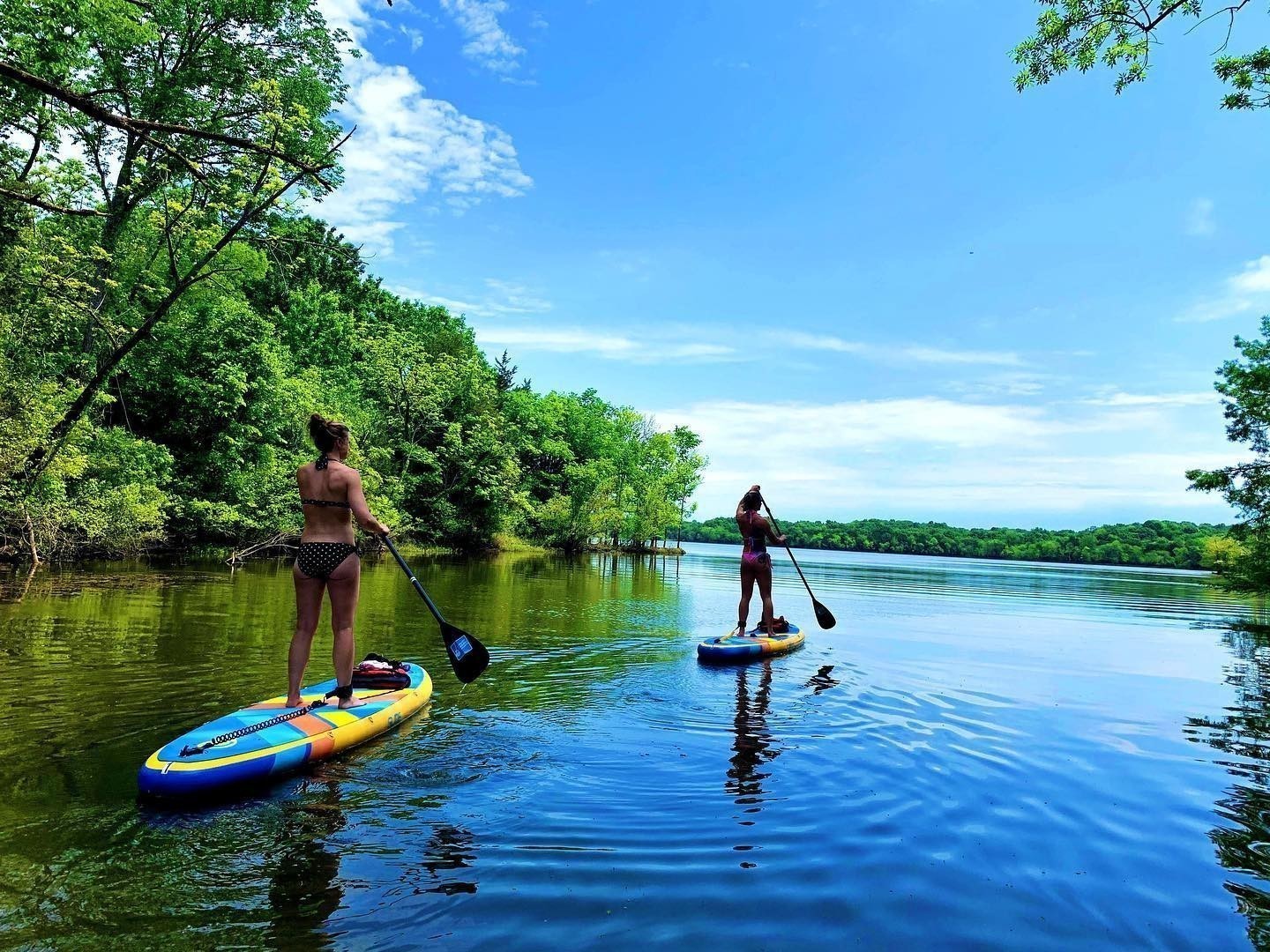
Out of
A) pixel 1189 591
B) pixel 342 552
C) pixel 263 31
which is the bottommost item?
pixel 1189 591

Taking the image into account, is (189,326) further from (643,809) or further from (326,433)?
(643,809)

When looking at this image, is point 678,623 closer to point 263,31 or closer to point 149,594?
point 149,594

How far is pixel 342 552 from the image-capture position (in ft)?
20.3

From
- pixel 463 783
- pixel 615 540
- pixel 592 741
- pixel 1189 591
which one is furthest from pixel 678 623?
pixel 615 540

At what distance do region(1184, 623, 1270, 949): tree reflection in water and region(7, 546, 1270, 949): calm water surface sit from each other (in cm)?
3

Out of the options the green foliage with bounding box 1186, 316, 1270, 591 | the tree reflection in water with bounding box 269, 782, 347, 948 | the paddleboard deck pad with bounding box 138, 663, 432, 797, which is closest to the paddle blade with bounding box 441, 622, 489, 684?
the paddleboard deck pad with bounding box 138, 663, 432, 797

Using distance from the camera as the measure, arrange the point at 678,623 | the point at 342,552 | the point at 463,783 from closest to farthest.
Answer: the point at 463,783 < the point at 342,552 < the point at 678,623

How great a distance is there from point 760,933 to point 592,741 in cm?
342

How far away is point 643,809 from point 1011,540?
443 ft

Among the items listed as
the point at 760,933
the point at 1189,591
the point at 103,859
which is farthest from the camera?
the point at 1189,591

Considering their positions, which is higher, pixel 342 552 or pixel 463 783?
pixel 342 552

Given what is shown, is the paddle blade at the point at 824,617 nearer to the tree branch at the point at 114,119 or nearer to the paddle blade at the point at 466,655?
the paddle blade at the point at 466,655

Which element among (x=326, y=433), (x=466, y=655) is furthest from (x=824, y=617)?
(x=326, y=433)

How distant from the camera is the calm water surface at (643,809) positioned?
370 centimetres
